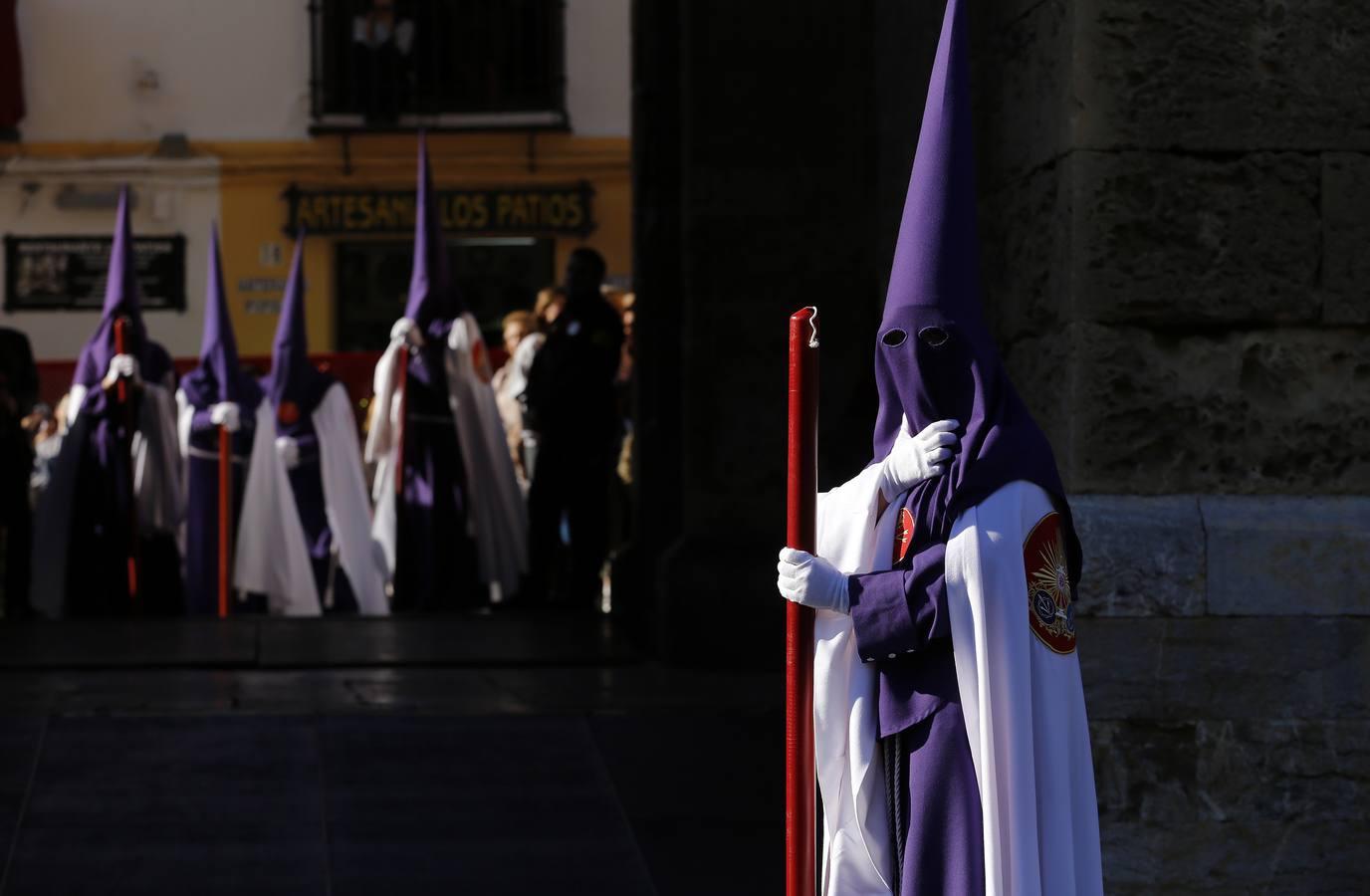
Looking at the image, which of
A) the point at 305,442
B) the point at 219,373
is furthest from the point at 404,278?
the point at 219,373

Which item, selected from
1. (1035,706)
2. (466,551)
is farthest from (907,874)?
(466,551)

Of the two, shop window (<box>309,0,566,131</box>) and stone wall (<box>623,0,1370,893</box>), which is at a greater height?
shop window (<box>309,0,566,131</box>)

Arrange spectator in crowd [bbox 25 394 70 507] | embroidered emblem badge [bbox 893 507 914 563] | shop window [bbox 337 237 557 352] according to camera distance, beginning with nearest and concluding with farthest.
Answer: embroidered emblem badge [bbox 893 507 914 563], spectator in crowd [bbox 25 394 70 507], shop window [bbox 337 237 557 352]

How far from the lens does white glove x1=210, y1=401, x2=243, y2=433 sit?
41.9 feet

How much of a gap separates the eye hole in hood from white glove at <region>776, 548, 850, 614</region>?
1.37 ft

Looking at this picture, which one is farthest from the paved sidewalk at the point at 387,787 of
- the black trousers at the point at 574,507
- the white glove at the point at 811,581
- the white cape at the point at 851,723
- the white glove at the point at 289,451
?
the white glove at the point at 289,451

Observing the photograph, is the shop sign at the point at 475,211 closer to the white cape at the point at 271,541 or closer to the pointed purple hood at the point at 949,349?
the white cape at the point at 271,541

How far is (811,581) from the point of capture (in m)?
4.24

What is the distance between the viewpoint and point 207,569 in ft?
42.9

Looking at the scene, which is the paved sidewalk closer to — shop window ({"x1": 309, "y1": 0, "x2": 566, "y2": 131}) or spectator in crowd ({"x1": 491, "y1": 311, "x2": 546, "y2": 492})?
spectator in crowd ({"x1": 491, "y1": 311, "x2": 546, "y2": 492})

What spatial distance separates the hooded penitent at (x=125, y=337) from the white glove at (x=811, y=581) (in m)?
9.18

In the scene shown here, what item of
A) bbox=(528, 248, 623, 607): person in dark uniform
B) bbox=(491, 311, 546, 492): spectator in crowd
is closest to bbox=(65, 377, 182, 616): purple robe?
bbox=(528, 248, 623, 607): person in dark uniform

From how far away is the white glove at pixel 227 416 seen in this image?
12.8 metres

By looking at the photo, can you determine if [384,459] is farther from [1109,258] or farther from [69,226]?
[69,226]
